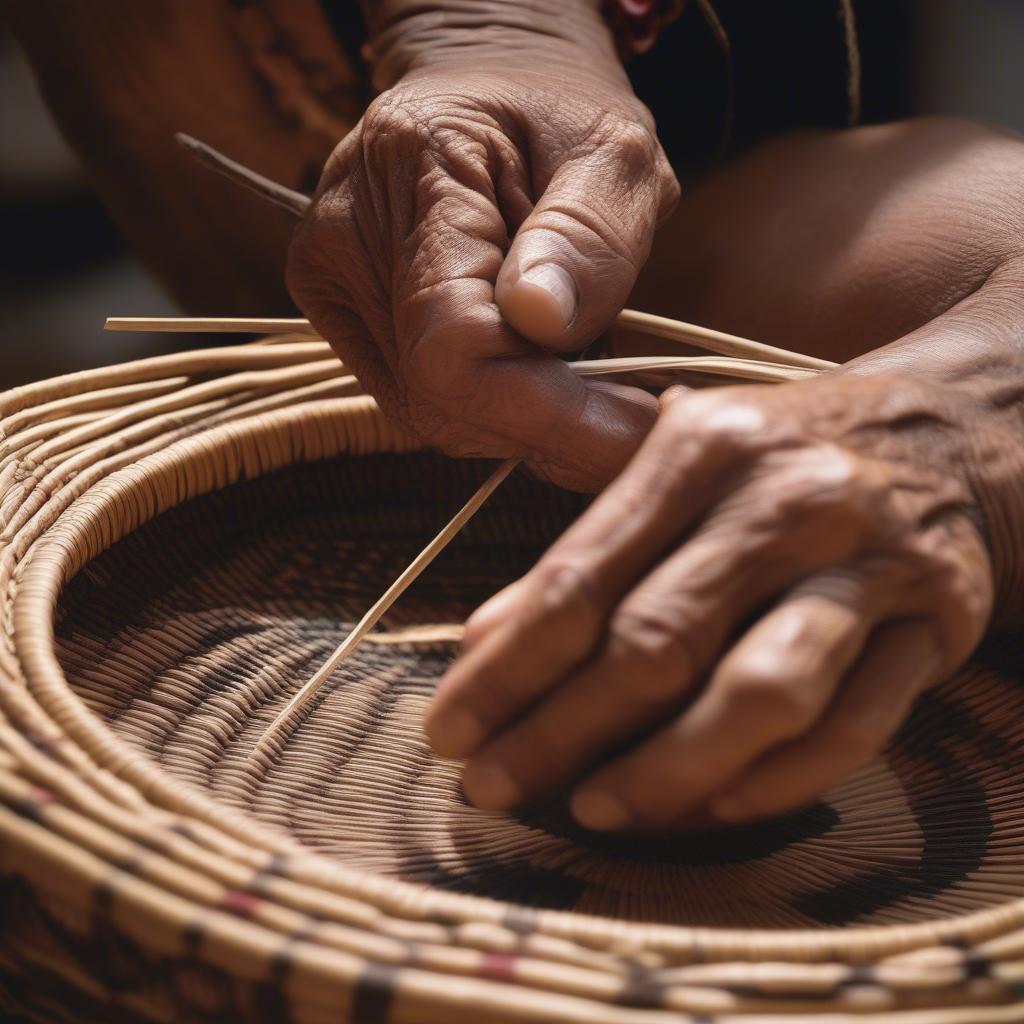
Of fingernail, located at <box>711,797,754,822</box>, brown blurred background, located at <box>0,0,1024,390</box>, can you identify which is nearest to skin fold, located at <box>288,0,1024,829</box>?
fingernail, located at <box>711,797,754,822</box>

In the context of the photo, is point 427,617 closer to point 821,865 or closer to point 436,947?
point 821,865

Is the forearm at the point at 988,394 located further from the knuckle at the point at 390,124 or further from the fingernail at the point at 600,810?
the knuckle at the point at 390,124

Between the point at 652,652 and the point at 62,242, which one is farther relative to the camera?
the point at 62,242

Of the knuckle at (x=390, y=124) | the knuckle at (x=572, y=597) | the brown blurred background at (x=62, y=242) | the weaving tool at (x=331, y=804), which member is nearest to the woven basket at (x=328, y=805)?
the weaving tool at (x=331, y=804)

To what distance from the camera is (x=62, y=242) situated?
1.86 metres

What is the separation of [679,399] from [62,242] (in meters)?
1.65

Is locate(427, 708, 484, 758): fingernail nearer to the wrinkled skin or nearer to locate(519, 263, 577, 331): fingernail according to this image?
the wrinkled skin

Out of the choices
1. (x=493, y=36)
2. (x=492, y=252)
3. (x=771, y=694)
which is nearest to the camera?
(x=771, y=694)

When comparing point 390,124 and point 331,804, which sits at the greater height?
point 390,124

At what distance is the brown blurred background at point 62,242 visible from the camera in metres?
1.53

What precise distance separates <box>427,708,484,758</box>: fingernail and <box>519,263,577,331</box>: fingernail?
0.83ft

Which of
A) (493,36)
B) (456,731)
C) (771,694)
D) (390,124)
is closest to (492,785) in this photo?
(456,731)

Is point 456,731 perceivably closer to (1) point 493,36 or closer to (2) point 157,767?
(2) point 157,767

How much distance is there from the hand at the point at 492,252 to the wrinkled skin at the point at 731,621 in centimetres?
20
